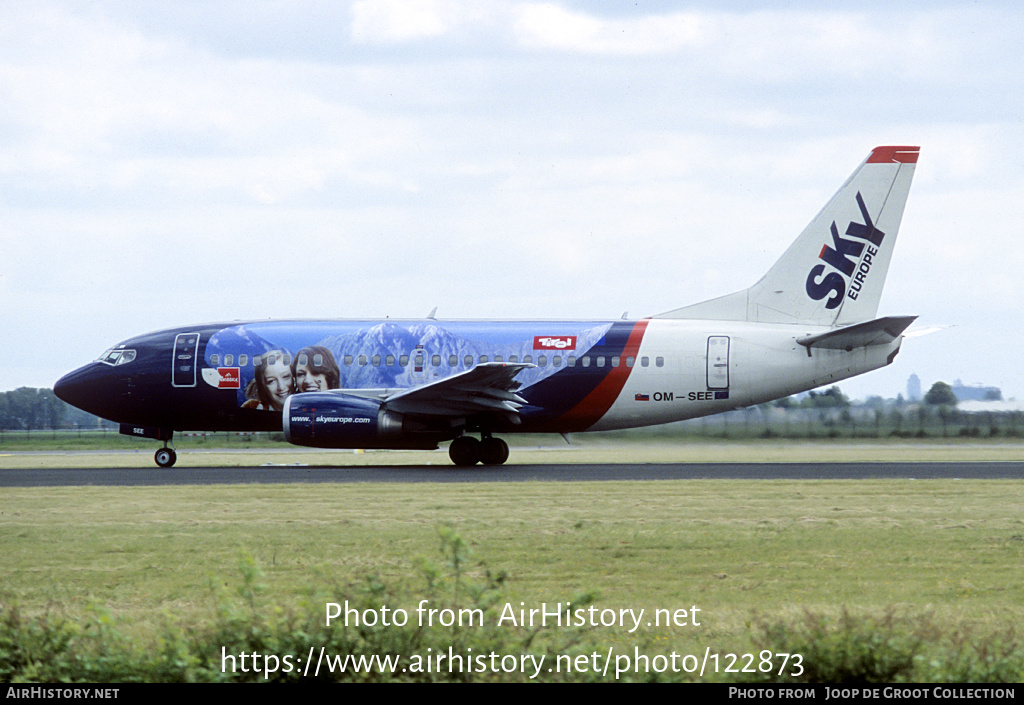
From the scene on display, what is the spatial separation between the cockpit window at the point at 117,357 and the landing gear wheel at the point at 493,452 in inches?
372

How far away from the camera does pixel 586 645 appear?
7.43 metres

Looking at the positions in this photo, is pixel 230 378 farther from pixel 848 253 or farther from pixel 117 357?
pixel 848 253

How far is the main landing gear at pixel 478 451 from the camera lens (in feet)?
88.9

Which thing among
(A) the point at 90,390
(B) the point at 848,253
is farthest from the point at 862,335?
(A) the point at 90,390

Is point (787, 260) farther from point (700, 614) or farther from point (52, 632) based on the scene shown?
point (52, 632)

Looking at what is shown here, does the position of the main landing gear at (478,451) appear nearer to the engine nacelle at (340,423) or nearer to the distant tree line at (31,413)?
the engine nacelle at (340,423)

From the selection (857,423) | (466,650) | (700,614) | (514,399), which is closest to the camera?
(466,650)

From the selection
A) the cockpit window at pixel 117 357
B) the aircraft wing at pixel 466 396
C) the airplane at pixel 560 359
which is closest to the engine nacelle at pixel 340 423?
the airplane at pixel 560 359

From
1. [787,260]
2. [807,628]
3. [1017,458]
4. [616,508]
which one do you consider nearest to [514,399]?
[787,260]

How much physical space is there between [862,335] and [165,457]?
686 inches

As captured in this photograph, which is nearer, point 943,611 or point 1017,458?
point 943,611

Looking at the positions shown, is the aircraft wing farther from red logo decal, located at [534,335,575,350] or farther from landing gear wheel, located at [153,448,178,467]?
landing gear wheel, located at [153,448,178,467]

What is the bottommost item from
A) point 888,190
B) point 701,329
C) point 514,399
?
point 514,399

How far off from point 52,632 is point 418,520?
8.16 m
